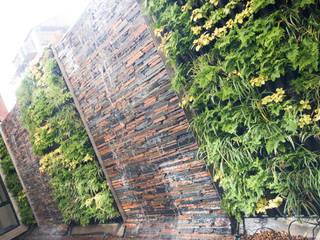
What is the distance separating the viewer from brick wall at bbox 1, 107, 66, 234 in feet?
17.3

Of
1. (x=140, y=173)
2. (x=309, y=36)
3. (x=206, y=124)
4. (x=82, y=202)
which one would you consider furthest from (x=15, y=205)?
(x=309, y=36)

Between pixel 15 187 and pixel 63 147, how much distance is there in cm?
326

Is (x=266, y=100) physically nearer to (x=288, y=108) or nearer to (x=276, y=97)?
(x=276, y=97)

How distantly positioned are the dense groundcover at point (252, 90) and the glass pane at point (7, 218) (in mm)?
6825

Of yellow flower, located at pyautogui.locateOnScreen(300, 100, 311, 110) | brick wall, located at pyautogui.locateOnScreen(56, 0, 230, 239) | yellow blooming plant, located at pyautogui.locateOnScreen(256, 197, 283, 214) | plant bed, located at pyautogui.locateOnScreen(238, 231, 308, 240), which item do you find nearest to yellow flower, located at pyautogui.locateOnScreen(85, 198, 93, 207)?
brick wall, located at pyautogui.locateOnScreen(56, 0, 230, 239)

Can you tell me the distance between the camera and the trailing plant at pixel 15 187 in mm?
6103

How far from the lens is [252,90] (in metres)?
2.00

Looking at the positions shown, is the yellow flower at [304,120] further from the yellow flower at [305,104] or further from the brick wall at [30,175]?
the brick wall at [30,175]

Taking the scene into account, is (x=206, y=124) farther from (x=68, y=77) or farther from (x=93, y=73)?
(x=68, y=77)

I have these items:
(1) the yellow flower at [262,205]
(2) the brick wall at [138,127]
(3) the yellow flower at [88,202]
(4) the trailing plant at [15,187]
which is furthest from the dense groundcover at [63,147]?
A: (1) the yellow flower at [262,205]

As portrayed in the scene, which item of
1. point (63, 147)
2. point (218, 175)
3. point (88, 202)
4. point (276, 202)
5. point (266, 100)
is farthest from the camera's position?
point (63, 147)

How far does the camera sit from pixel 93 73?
11.3 ft

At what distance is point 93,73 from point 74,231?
11.5 ft

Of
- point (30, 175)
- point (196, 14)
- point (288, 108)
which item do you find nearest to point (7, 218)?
point (30, 175)
